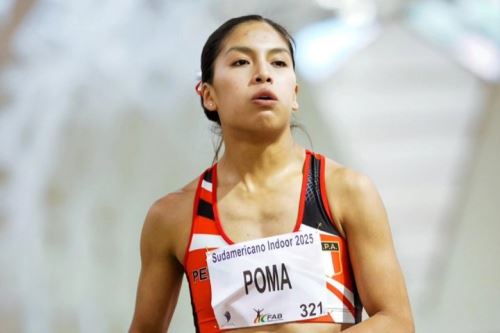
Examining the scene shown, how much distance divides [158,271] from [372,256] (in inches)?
21.3

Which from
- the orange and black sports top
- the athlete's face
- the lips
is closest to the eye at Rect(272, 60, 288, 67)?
the athlete's face

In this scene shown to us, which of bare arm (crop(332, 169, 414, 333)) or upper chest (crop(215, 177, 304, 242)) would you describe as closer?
bare arm (crop(332, 169, 414, 333))

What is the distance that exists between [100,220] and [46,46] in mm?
699

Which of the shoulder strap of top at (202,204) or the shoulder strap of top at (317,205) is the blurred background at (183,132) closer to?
the shoulder strap of top at (202,204)

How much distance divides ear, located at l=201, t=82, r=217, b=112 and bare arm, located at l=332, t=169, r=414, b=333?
38cm

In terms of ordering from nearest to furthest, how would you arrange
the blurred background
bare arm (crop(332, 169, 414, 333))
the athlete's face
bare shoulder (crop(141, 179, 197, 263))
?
1. bare arm (crop(332, 169, 414, 333))
2. the athlete's face
3. bare shoulder (crop(141, 179, 197, 263))
4. the blurred background

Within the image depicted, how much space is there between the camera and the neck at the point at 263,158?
237 cm

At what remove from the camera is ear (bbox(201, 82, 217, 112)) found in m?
2.44

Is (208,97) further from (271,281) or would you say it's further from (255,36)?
(271,281)

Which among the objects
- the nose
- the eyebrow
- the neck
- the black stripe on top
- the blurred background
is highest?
the blurred background

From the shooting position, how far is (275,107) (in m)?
2.27

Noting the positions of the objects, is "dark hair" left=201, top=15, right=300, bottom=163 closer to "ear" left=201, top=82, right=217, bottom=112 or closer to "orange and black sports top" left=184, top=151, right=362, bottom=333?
"ear" left=201, top=82, right=217, bottom=112

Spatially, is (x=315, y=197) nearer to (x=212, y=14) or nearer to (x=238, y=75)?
(x=238, y=75)

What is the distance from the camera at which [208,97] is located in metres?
2.45
